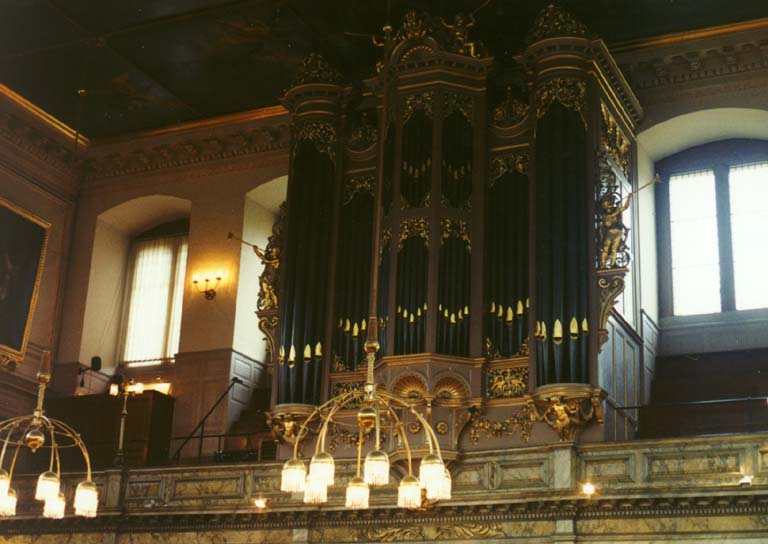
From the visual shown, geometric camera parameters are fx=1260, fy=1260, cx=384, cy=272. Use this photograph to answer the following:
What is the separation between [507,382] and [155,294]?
8.65m

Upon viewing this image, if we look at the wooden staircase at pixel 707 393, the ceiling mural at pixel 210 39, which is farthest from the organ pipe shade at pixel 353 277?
the wooden staircase at pixel 707 393

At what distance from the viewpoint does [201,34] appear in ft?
62.8

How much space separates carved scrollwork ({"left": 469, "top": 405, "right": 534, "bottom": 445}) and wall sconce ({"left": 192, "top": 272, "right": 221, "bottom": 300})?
6.38 metres

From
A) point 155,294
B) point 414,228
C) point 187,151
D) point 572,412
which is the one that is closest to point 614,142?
point 414,228

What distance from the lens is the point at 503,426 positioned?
16000 millimetres

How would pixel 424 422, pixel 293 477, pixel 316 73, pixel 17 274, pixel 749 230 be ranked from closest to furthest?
pixel 293 477 → pixel 424 422 → pixel 749 230 → pixel 316 73 → pixel 17 274

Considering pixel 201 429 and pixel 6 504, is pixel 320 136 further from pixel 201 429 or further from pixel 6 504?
pixel 6 504

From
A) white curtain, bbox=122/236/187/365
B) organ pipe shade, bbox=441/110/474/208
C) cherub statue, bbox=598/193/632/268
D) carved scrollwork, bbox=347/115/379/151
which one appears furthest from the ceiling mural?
cherub statue, bbox=598/193/632/268

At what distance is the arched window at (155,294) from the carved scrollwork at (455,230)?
6.99 m

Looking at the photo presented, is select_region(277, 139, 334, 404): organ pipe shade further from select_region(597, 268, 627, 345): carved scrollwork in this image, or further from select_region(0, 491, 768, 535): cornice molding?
select_region(597, 268, 627, 345): carved scrollwork

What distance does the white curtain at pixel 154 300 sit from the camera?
22.1 meters

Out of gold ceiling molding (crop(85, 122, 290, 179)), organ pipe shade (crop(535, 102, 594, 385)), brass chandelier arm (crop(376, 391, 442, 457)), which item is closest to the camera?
brass chandelier arm (crop(376, 391, 442, 457))

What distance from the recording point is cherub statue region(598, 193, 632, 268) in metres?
16.1

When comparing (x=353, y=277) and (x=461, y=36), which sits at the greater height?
(x=461, y=36)
